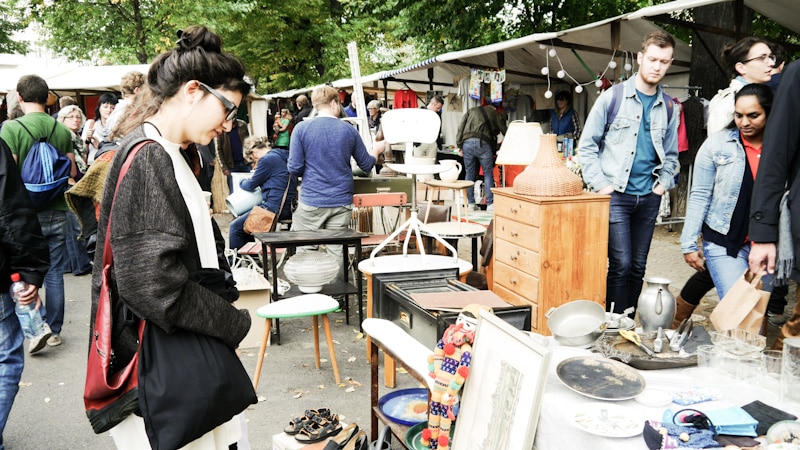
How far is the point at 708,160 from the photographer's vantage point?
11.7 feet

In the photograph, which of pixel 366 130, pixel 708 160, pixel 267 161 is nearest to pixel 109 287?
pixel 708 160

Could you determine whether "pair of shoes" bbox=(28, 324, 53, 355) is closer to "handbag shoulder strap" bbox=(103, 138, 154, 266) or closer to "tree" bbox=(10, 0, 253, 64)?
"handbag shoulder strap" bbox=(103, 138, 154, 266)

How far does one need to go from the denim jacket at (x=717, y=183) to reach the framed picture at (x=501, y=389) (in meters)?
Answer: 2.06

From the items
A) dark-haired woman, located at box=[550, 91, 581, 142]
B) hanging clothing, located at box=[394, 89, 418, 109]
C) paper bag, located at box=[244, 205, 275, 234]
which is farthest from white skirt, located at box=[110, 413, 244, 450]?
hanging clothing, located at box=[394, 89, 418, 109]

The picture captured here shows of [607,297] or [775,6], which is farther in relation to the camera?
[775,6]

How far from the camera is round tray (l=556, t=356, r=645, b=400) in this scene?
201 cm

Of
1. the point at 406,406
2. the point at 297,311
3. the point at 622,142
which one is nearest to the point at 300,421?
the point at 406,406

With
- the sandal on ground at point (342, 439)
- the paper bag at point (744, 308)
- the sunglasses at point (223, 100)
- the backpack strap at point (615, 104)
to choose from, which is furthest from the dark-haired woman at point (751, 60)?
the sunglasses at point (223, 100)

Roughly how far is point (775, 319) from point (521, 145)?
8.64ft

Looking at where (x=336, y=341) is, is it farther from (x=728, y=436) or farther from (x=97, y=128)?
(x=97, y=128)

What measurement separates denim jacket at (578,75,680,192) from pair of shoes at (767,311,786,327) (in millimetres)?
2008

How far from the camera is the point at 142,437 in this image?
1.97 meters

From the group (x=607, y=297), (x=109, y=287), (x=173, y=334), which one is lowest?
(x=607, y=297)

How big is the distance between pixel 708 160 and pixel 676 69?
891 centimetres
